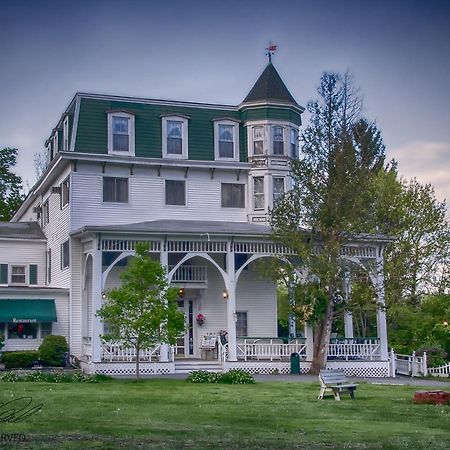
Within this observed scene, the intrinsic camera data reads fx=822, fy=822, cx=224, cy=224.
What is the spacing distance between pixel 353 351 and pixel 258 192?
818 cm

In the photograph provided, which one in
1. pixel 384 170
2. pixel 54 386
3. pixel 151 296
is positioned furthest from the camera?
pixel 384 170

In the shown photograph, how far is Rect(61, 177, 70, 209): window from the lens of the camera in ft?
113

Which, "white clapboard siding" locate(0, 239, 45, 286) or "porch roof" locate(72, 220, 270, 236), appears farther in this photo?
"white clapboard siding" locate(0, 239, 45, 286)

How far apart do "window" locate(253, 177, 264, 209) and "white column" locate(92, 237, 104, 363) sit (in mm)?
8387

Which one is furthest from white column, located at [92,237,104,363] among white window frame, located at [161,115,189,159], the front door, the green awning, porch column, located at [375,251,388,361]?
porch column, located at [375,251,388,361]

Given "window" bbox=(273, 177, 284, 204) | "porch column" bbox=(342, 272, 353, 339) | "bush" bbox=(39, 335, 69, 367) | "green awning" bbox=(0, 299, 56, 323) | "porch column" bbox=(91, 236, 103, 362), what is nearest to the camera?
"porch column" bbox=(91, 236, 103, 362)

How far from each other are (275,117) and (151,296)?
12784 millimetres


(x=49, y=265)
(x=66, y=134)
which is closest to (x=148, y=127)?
(x=66, y=134)

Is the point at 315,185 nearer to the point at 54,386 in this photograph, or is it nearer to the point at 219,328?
the point at 219,328

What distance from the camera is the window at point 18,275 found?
124 ft

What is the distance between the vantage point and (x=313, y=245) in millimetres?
31844

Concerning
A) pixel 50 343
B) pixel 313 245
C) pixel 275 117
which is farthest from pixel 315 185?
pixel 50 343

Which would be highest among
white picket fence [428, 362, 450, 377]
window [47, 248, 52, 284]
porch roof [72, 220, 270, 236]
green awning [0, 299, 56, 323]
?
porch roof [72, 220, 270, 236]

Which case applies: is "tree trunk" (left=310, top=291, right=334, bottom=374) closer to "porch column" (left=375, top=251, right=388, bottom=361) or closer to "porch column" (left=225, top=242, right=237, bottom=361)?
"porch column" (left=375, top=251, right=388, bottom=361)
